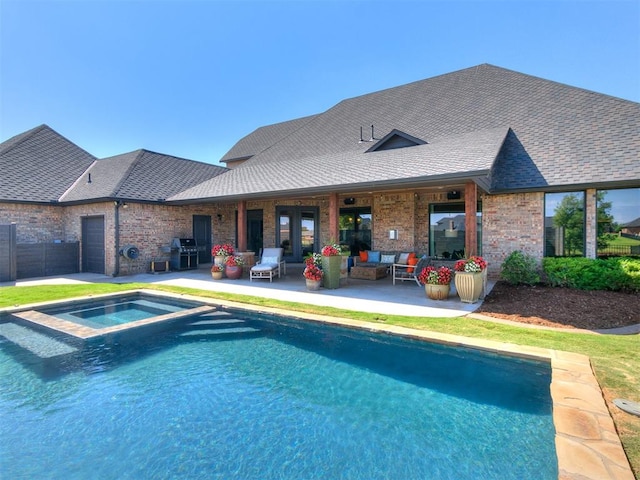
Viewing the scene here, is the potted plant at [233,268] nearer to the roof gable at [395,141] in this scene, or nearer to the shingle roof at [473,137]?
the shingle roof at [473,137]

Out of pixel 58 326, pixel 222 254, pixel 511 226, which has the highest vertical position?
pixel 511 226

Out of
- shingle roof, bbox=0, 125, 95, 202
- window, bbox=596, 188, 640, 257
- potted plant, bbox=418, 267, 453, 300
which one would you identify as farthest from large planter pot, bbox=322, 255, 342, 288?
shingle roof, bbox=0, 125, 95, 202

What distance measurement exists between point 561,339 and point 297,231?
12.7 m

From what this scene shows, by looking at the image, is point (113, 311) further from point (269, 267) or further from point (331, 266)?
point (331, 266)

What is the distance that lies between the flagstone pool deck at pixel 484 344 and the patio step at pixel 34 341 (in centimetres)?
314

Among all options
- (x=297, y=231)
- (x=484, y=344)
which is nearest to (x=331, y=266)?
(x=484, y=344)

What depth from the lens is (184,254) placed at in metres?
14.9

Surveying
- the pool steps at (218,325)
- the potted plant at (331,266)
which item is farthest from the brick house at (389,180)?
the pool steps at (218,325)

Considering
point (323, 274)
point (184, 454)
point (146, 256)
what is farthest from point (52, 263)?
point (184, 454)

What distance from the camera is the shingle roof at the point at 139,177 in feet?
46.2

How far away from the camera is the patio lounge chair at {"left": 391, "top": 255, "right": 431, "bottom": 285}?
10788 mm

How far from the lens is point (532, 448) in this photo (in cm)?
312

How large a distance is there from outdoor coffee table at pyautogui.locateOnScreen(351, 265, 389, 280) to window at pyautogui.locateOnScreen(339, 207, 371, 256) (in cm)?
250

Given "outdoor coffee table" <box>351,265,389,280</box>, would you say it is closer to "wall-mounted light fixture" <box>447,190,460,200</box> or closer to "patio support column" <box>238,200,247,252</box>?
"wall-mounted light fixture" <box>447,190,460,200</box>
